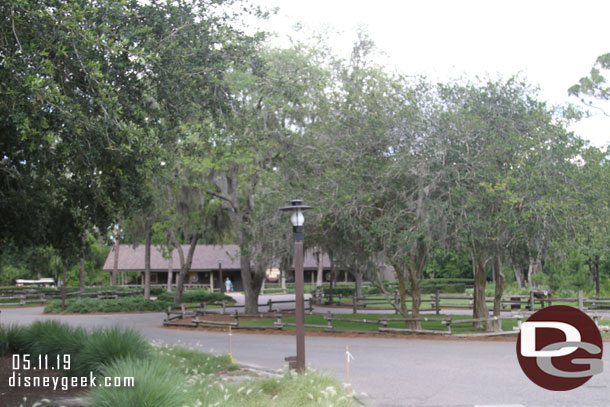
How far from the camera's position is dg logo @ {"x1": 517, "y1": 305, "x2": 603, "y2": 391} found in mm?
9891

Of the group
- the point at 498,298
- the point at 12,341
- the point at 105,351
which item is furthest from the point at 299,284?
the point at 498,298

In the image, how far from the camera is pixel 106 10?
1037 centimetres

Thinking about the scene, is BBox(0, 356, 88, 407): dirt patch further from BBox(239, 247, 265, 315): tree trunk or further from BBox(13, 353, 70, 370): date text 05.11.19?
BBox(239, 247, 265, 315): tree trunk

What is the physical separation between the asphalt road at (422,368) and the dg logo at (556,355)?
187 mm

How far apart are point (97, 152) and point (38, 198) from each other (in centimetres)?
397

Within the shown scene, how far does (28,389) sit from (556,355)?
9.03 meters

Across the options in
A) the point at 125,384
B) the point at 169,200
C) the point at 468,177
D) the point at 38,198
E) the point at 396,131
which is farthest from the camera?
the point at 169,200

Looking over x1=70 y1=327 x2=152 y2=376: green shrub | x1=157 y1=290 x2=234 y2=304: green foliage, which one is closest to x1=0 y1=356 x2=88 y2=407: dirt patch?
x1=70 y1=327 x2=152 y2=376: green shrub

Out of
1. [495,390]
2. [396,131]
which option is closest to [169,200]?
[396,131]

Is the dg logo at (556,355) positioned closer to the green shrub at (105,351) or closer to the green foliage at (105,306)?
the green shrub at (105,351)

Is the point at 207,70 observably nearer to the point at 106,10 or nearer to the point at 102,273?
the point at 106,10

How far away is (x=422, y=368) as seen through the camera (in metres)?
12.7

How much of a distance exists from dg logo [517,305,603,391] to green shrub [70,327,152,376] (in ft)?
22.0

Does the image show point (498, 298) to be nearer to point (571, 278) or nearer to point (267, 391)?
point (267, 391)
